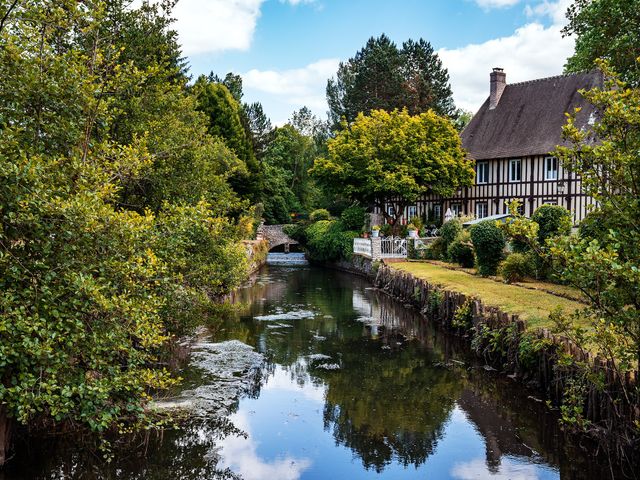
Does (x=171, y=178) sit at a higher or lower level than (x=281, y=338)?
higher

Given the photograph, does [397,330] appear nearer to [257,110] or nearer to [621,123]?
[621,123]

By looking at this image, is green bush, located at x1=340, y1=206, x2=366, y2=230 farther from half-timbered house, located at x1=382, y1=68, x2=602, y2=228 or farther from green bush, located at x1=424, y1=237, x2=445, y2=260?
green bush, located at x1=424, y1=237, x2=445, y2=260

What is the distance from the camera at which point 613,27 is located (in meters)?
19.5

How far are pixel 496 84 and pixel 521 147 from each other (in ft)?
22.8

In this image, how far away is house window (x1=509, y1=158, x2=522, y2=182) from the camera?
39.5m

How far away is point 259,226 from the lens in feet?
171

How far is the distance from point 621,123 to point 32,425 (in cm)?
998

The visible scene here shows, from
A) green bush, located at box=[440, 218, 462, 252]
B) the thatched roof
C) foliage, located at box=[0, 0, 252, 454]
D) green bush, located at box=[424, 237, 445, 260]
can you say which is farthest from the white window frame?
foliage, located at box=[0, 0, 252, 454]

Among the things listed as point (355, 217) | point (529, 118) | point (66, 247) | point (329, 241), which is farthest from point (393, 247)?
point (66, 247)

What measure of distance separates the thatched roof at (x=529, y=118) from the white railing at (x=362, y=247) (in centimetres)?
1019

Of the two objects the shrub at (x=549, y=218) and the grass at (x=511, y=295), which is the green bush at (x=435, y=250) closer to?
the grass at (x=511, y=295)

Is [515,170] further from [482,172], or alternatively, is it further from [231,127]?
[231,127]

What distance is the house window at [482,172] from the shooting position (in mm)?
41841

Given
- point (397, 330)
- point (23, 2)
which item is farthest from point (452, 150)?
point (23, 2)
